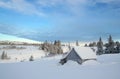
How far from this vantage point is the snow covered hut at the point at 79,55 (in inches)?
1668

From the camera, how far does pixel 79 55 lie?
42625 millimetres

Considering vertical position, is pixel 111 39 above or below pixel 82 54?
above

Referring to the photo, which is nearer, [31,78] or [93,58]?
[31,78]

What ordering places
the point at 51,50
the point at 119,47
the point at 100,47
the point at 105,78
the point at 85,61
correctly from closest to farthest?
the point at 105,78 < the point at 85,61 < the point at 119,47 < the point at 100,47 < the point at 51,50

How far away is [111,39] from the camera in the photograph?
3698 inches

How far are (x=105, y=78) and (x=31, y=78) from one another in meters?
6.74

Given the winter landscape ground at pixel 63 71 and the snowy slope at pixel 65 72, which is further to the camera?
the winter landscape ground at pixel 63 71

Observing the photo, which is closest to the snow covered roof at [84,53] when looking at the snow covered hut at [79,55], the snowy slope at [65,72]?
the snow covered hut at [79,55]

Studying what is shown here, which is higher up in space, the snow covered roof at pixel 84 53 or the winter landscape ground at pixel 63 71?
the snow covered roof at pixel 84 53

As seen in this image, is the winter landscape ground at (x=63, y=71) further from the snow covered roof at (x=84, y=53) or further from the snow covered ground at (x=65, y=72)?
the snow covered roof at (x=84, y=53)

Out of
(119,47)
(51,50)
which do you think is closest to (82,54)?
(119,47)

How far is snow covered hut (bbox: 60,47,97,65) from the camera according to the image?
42375 mm

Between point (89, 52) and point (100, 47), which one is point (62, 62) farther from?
point (100, 47)

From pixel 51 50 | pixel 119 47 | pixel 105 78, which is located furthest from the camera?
pixel 51 50
